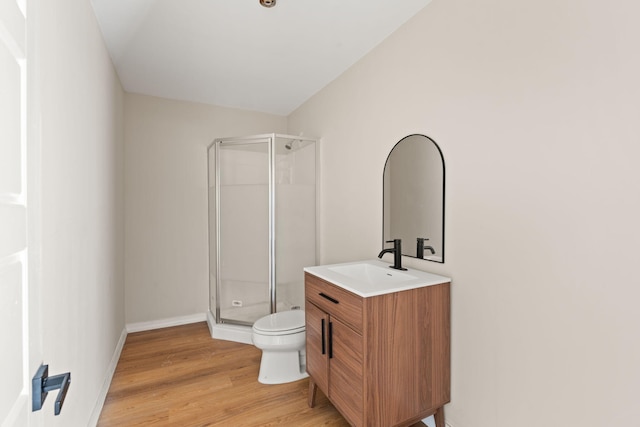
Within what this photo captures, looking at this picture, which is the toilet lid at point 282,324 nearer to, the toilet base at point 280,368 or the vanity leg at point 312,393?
the toilet base at point 280,368

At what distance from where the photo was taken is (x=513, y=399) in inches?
53.2

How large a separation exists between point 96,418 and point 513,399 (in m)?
2.24

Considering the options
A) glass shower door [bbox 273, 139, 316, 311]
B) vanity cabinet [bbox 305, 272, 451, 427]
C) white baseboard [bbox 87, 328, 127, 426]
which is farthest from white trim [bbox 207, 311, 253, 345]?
vanity cabinet [bbox 305, 272, 451, 427]

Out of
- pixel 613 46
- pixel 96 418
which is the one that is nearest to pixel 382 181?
pixel 613 46

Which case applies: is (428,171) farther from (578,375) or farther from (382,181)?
(578,375)

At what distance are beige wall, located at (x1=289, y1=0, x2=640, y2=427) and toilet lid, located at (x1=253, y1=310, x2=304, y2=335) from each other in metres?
1.03

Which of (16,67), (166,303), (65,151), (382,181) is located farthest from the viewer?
(166,303)

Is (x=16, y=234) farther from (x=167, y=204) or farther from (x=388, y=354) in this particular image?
(x=167, y=204)

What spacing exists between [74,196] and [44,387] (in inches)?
41.7

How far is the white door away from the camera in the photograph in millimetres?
505

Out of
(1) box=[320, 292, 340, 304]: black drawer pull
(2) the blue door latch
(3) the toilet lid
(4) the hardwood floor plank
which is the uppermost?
(2) the blue door latch

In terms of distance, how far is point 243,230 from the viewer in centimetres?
306

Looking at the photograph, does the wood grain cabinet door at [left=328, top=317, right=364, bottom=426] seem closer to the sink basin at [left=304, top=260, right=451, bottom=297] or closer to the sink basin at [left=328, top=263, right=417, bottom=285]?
the sink basin at [left=304, top=260, right=451, bottom=297]

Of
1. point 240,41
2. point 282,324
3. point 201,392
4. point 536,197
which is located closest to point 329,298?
point 282,324
